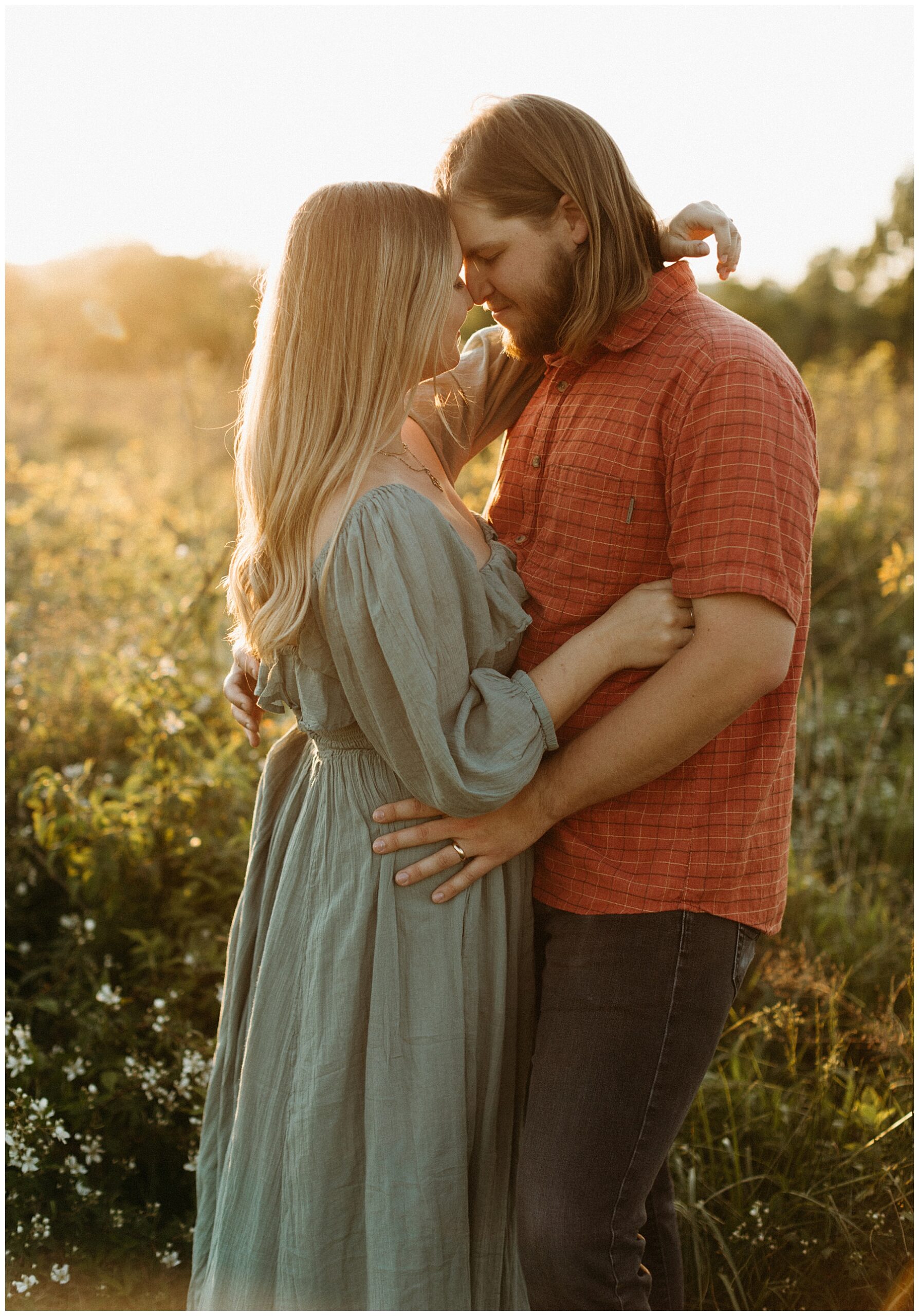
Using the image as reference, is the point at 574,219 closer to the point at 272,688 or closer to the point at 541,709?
the point at 541,709

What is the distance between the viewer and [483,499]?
13.5 ft

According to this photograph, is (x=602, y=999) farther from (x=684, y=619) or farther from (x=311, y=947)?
(x=684, y=619)

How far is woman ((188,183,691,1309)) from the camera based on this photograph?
1.69 metres

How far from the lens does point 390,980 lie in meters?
1.78

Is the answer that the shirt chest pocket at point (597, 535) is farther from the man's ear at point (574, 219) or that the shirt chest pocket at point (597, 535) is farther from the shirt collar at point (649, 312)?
the man's ear at point (574, 219)

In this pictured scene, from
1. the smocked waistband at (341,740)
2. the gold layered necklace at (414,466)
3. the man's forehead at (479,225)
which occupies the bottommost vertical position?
the smocked waistband at (341,740)

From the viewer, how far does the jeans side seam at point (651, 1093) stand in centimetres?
168

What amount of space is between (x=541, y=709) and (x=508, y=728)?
7 centimetres

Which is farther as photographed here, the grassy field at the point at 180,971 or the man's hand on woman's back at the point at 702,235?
the grassy field at the point at 180,971

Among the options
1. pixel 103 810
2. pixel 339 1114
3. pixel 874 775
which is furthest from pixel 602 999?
pixel 874 775

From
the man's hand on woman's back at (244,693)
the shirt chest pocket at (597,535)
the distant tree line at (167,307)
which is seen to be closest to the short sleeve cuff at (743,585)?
the shirt chest pocket at (597,535)

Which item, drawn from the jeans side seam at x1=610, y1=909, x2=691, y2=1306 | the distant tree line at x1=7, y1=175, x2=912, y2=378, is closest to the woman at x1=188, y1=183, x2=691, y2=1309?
the jeans side seam at x1=610, y1=909, x2=691, y2=1306

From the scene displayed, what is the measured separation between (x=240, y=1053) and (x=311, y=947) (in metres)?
0.39

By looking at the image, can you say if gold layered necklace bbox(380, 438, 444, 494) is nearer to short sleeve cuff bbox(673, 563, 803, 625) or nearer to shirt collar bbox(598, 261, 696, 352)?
shirt collar bbox(598, 261, 696, 352)
